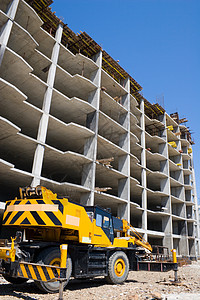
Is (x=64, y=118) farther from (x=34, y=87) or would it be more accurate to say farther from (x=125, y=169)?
(x=125, y=169)

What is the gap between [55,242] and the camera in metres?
8.48

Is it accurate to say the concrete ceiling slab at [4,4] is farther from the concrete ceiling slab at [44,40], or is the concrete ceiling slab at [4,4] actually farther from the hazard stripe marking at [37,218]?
the hazard stripe marking at [37,218]

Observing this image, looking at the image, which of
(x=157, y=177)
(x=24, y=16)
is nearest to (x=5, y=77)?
(x=24, y=16)

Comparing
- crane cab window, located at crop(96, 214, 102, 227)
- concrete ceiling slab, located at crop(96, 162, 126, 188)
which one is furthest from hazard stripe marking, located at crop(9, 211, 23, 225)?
concrete ceiling slab, located at crop(96, 162, 126, 188)

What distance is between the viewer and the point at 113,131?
2984 cm

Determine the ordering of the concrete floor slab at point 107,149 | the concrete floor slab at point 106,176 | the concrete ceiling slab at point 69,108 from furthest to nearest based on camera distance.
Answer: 1. the concrete floor slab at point 107,149
2. the concrete floor slab at point 106,176
3. the concrete ceiling slab at point 69,108

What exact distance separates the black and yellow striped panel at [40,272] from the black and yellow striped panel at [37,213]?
1284mm

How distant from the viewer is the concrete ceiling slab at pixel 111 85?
1153 inches

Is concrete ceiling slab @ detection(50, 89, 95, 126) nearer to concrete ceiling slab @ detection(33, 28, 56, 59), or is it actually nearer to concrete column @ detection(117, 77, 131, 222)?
concrete ceiling slab @ detection(33, 28, 56, 59)

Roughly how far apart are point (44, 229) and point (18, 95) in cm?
1239

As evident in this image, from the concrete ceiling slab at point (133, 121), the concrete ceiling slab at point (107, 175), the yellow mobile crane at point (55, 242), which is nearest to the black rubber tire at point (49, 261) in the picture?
the yellow mobile crane at point (55, 242)

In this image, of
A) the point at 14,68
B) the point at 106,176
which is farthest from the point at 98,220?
the point at 106,176

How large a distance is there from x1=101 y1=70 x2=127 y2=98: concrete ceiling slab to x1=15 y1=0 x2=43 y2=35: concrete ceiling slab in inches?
377

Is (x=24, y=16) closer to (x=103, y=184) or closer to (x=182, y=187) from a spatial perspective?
(x=103, y=184)
